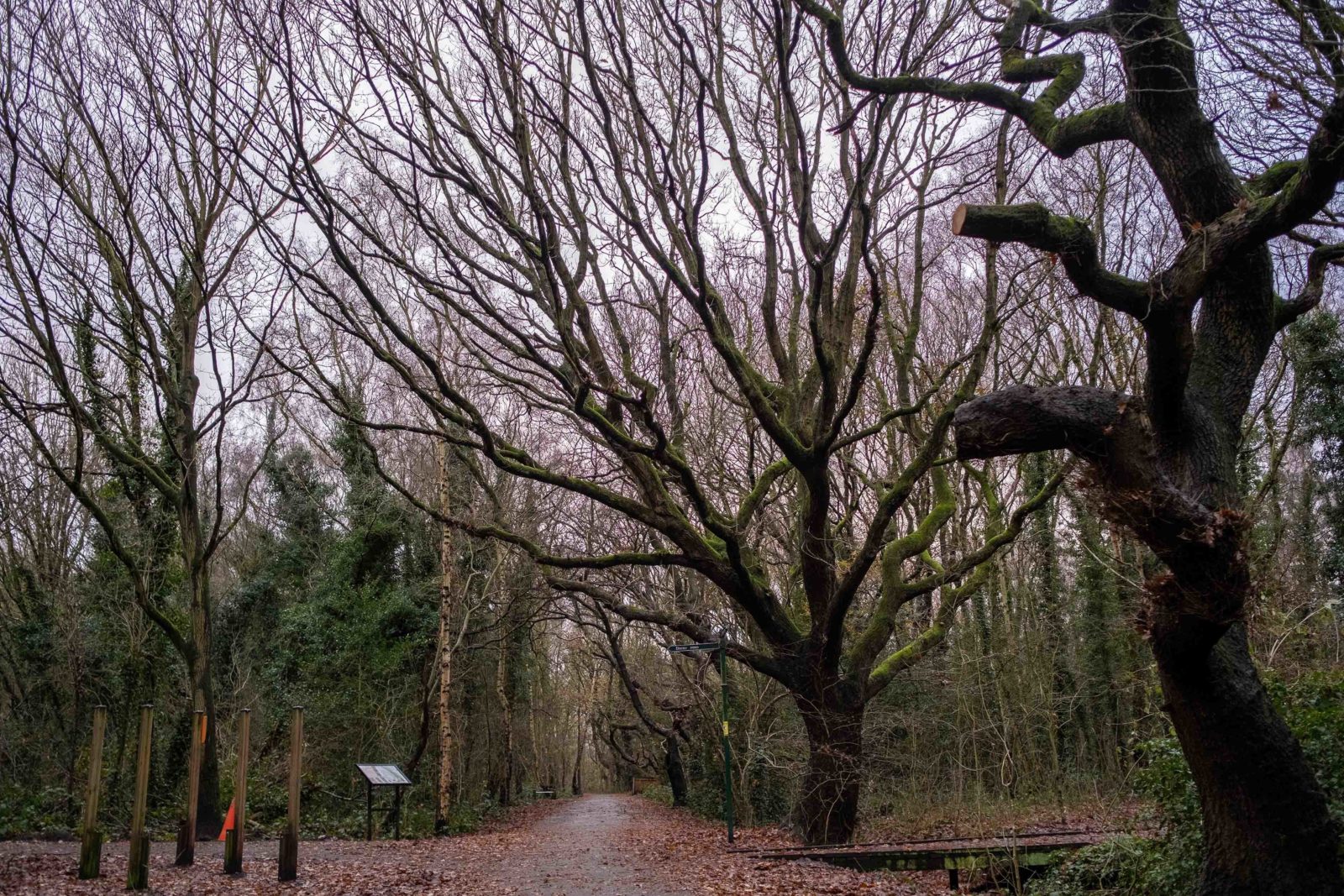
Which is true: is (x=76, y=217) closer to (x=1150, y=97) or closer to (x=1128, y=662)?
(x=1150, y=97)

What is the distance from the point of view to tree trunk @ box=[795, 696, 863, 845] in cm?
1132

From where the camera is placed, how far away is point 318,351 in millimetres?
13727

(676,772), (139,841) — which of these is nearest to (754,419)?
(139,841)

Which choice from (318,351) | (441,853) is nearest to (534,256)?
(318,351)

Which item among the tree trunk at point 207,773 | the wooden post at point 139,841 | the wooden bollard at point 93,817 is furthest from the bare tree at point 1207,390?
the tree trunk at point 207,773

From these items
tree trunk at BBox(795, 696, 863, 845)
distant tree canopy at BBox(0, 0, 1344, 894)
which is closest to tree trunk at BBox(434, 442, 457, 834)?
distant tree canopy at BBox(0, 0, 1344, 894)

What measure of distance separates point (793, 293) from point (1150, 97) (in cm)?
653

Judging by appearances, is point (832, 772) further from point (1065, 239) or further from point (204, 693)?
point (204, 693)

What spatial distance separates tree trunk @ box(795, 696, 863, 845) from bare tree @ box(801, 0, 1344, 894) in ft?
19.9

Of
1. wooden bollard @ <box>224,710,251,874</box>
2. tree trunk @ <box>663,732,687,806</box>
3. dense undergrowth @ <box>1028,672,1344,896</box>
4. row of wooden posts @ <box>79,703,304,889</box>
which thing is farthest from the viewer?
tree trunk @ <box>663,732,687,806</box>

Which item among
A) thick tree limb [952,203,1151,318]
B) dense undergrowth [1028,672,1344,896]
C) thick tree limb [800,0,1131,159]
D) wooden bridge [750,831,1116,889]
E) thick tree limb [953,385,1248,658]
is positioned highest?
thick tree limb [800,0,1131,159]

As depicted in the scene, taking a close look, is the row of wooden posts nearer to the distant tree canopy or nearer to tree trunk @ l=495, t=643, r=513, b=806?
the distant tree canopy

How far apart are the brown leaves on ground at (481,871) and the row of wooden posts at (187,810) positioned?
18 cm

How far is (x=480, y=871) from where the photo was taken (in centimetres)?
1019
